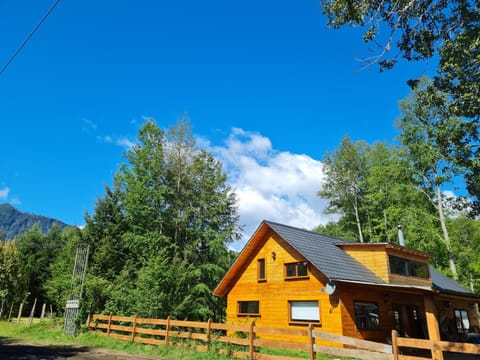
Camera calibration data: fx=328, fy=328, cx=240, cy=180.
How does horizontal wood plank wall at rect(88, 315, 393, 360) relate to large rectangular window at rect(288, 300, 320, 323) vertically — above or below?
below

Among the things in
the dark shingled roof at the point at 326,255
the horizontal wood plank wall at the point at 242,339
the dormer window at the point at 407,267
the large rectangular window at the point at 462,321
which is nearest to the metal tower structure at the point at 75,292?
the horizontal wood plank wall at the point at 242,339

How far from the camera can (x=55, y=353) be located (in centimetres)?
1071

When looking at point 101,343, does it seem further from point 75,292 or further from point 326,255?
point 326,255

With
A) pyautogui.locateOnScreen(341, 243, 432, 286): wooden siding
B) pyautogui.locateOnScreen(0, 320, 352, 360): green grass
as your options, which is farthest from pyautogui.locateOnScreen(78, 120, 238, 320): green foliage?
pyautogui.locateOnScreen(341, 243, 432, 286): wooden siding

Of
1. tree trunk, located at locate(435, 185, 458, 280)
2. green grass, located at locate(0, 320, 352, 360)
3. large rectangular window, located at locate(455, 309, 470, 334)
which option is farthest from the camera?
tree trunk, located at locate(435, 185, 458, 280)

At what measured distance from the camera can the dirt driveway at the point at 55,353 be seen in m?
9.84

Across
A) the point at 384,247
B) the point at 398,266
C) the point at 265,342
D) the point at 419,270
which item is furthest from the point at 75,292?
the point at 419,270

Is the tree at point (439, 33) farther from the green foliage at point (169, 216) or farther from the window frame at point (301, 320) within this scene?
the green foliage at point (169, 216)

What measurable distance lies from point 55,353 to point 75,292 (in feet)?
24.1

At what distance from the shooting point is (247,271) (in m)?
18.7

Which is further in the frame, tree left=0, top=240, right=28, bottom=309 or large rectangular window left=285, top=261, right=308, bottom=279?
tree left=0, top=240, right=28, bottom=309

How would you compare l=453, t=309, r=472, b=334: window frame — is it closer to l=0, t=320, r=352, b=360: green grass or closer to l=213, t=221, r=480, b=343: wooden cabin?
l=213, t=221, r=480, b=343: wooden cabin

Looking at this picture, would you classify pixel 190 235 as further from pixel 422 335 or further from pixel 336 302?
pixel 422 335

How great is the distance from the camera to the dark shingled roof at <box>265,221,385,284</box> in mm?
14477
